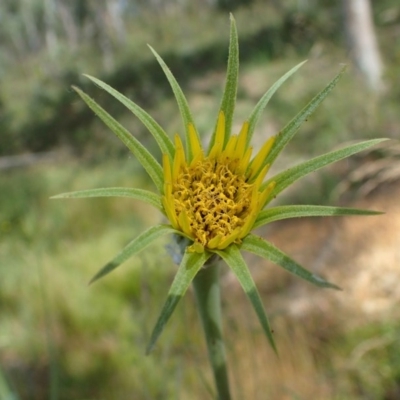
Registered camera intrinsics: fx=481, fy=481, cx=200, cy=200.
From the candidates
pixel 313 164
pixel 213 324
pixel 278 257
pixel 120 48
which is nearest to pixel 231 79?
pixel 313 164

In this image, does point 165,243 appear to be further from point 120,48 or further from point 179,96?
point 120,48

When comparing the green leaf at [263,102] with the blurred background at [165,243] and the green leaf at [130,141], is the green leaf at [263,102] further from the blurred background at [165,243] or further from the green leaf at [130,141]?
the blurred background at [165,243]

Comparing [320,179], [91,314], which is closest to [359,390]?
[91,314]

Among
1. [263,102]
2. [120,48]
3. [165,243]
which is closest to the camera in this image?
[263,102]

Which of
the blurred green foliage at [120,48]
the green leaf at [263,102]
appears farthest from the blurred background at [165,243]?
the green leaf at [263,102]

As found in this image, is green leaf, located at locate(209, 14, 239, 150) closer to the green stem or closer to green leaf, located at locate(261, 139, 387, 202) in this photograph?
green leaf, located at locate(261, 139, 387, 202)

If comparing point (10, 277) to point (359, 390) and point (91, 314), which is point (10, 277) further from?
point (359, 390)
